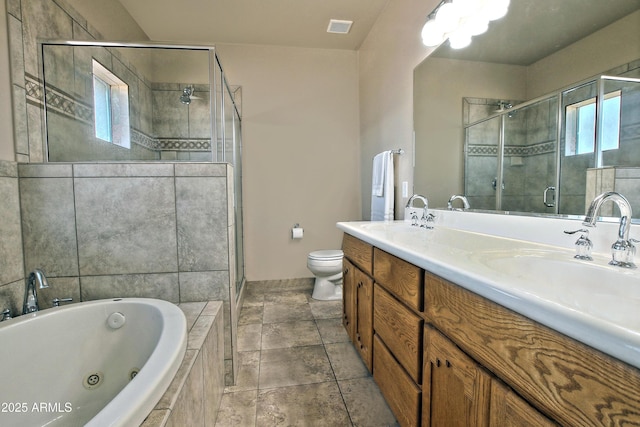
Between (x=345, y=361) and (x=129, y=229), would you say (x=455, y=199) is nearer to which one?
(x=345, y=361)

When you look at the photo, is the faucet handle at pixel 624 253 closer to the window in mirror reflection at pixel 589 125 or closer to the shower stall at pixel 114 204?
the window in mirror reflection at pixel 589 125

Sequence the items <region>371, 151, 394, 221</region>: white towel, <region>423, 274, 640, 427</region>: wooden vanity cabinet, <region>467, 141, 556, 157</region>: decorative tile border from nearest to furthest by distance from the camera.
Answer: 1. <region>423, 274, 640, 427</region>: wooden vanity cabinet
2. <region>467, 141, 556, 157</region>: decorative tile border
3. <region>371, 151, 394, 221</region>: white towel

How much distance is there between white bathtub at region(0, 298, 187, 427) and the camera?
41.9 inches

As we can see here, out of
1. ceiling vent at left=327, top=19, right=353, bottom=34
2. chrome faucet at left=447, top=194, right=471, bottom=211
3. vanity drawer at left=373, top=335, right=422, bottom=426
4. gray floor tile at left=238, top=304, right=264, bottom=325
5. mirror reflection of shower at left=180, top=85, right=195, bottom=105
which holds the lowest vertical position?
gray floor tile at left=238, top=304, right=264, bottom=325

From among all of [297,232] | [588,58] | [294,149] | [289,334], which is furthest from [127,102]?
[588,58]

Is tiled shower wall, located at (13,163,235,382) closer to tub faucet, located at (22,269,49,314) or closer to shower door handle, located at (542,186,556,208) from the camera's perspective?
tub faucet, located at (22,269,49,314)

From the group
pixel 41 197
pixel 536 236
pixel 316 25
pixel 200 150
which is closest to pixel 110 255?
pixel 41 197

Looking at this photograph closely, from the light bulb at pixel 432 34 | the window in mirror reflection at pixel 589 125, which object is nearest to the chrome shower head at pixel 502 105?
the window in mirror reflection at pixel 589 125

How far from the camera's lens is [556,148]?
108cm

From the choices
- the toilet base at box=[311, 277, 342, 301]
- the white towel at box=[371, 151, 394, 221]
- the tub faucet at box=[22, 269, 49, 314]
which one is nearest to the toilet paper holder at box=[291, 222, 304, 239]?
the toilet base at box=[311, 277, 342, 301]

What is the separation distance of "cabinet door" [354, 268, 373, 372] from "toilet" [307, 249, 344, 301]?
0.93 metres

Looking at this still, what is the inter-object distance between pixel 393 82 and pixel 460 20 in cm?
76

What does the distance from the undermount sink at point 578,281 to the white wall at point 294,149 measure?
2244 mm

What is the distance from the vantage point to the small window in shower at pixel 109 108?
1729 mm
